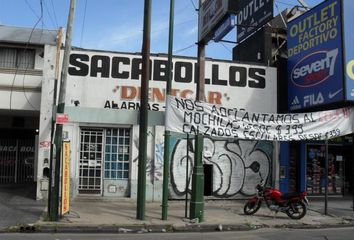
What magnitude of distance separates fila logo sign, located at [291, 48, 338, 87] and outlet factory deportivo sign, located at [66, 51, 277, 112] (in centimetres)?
114

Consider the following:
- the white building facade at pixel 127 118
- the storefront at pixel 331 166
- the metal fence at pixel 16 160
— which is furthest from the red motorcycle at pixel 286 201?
the metal fence at pixel 16 160

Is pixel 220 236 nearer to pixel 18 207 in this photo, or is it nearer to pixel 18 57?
pixel 18 207

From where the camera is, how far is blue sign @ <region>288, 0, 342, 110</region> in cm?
1597

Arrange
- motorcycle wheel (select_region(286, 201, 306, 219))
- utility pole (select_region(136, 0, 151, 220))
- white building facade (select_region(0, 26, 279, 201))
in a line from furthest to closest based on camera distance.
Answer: white building facade (select_region(0, 26, 279, 201))
motorcycle wheel (select_region(286, 201, 306, 219))
utility pole (select_region(136, 0, 151, 220))

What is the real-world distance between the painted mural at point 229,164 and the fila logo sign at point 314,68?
2773mm

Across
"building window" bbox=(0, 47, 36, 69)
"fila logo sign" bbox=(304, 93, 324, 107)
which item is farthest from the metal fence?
"fila logo sign" bbox=(304, 93, 324, 107)

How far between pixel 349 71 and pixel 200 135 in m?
5.44

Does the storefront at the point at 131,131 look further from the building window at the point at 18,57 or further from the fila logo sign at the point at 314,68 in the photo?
the building window at the point at 18,57

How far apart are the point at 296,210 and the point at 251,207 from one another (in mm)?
1331

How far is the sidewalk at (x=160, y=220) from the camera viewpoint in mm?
12177

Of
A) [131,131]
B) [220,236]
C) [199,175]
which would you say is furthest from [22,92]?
[220,236]

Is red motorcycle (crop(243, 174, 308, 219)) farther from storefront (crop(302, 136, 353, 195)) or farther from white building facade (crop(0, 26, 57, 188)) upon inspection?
white building facade (crop(0, 26, 57, 188))

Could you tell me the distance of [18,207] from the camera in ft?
49.2

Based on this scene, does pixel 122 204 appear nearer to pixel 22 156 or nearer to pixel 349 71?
pixel 349 71
